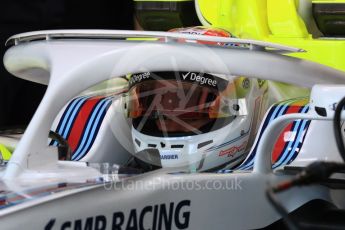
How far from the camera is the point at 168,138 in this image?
6.66ft

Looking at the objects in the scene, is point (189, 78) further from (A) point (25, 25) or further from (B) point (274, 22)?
(A) point (25, 25)

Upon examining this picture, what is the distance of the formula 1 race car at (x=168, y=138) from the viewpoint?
1630 millimetres

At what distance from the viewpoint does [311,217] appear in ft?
6.12

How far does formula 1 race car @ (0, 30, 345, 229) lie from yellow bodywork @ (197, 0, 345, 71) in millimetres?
224

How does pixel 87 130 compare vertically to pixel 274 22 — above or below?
below

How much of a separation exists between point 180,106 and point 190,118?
0.14 feet

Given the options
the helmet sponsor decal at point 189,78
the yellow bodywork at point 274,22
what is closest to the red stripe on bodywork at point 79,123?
the helmet sponsor decal at point 189,78

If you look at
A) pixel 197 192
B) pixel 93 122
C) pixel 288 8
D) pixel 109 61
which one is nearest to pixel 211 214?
pixel 197 192

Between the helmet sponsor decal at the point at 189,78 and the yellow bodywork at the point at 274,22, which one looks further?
the yellow bodywork at the point at 274,22

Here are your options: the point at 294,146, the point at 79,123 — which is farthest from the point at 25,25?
the point at 294,146

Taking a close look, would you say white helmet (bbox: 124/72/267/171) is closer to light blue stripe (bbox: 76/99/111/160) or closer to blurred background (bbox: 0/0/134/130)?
light blue stripe (bbox: 76/99/111/160)

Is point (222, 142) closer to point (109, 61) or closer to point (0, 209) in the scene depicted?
point (109, 61)

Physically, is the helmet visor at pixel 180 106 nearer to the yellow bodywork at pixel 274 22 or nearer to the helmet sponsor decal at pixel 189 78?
the helmet sponsor decal at pixel 189 78

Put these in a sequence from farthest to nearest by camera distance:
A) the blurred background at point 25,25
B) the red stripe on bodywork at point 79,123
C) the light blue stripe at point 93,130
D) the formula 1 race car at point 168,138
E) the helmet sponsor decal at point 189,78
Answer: the blurred background at point 25,25, the red stripe on bodywork at point 79,123, the light blue stripe at point 93,130, the helmet sponsor decal at point 189,78, the formula 1 race car at point 168,138
